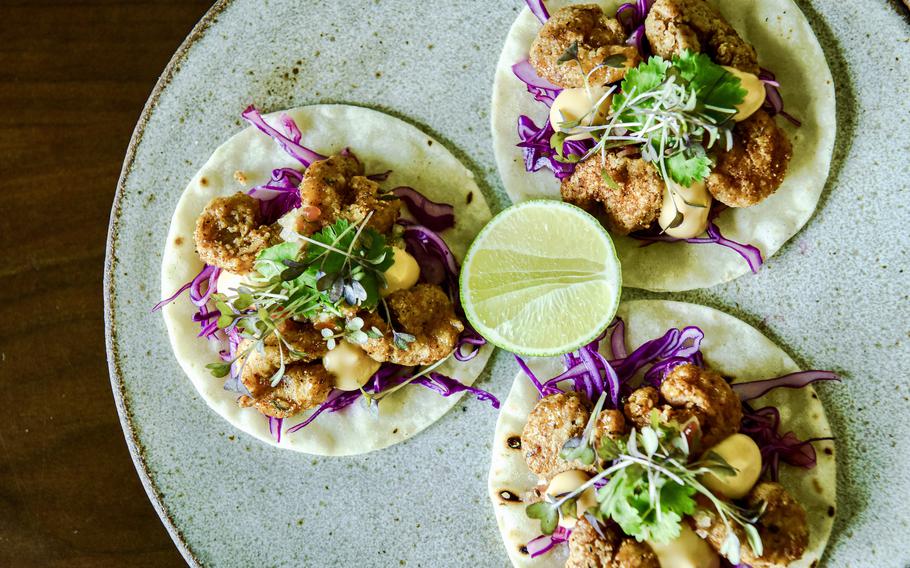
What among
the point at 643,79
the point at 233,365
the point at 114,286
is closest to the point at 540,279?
the point at 643,79

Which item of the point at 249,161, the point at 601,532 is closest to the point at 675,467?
the point at 601,532

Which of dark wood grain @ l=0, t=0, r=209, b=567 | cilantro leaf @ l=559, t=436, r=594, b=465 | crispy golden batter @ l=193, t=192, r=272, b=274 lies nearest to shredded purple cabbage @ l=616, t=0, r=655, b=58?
cilantro leaf @ l=559, t=436, r=594, b=465

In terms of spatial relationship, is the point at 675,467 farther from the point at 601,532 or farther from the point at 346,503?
the point at 346,503

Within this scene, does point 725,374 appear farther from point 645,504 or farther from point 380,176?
point 380,176

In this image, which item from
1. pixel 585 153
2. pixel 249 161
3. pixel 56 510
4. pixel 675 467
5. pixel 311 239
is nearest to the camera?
pixel 675 467

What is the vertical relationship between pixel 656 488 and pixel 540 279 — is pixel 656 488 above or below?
below

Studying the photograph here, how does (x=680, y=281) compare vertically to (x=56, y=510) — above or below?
above

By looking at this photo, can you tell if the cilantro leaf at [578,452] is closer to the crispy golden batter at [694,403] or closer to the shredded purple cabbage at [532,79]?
the crispy golden batter at [694,403]
